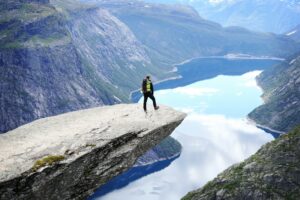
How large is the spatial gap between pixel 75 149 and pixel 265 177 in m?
139

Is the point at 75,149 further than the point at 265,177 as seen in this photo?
No

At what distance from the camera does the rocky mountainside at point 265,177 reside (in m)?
166

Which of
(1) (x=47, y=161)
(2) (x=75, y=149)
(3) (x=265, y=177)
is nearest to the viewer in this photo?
(1) (x=47, y=161)

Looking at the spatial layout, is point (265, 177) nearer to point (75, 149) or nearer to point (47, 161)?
point (75, 149)

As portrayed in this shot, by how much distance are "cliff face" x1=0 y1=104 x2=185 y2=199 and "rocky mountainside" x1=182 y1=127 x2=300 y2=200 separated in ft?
403

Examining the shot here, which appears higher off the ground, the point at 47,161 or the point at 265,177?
the point at 47,161

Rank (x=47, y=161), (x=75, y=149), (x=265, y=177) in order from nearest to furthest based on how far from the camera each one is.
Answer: (x=47, y=161) < (x=75, y=149) < (x=265, y=177)

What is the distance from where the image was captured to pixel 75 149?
1720 inches

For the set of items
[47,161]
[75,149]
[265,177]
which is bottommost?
[265,177]

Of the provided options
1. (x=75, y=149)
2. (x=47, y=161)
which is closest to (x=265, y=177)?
(x=75, y=149)

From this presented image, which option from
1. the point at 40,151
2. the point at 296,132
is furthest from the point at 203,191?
the point at 40,151

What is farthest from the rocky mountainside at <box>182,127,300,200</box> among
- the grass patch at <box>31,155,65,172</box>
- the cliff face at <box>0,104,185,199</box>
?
the grass patch at <box>31,155,65,172</box>

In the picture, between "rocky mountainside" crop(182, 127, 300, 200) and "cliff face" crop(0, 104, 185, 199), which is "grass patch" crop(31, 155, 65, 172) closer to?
"cliff face" crop(0, 104, 185, 199)

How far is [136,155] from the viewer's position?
50.6m
